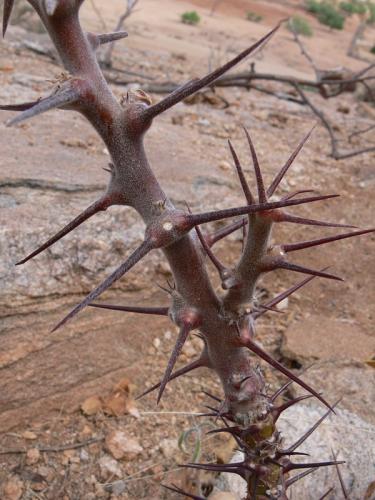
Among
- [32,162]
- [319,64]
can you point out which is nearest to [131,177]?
[32,162]

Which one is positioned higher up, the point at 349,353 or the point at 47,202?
the point at 47,202

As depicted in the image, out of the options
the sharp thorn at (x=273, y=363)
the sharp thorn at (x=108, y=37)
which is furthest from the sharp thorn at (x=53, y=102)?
the sharp thorn at (x=273, y=363)

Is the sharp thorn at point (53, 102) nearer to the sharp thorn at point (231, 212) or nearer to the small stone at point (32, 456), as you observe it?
the sharp thorn at point (231, 212)

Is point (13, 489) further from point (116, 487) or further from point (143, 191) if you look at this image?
point (143, 191)

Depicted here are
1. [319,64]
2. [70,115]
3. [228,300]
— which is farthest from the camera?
[319,64]

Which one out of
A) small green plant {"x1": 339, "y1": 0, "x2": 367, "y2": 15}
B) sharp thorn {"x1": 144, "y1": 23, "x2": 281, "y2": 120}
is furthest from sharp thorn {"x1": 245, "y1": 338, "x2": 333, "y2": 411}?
small green plant {"x1": 339, "y1": 0, "x2": 367, "y2": 15}

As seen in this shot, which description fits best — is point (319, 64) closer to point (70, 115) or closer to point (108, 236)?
point (70, 115)

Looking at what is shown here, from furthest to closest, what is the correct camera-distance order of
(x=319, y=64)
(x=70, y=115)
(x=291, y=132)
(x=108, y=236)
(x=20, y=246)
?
(x=319, y=64)
(x=291, y=132)
(x=70, y=115)
(x=108, y=236)
(x=20, y=246)
